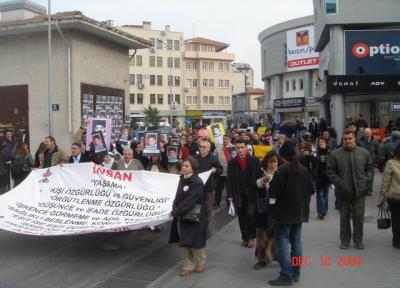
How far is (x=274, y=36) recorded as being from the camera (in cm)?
6856

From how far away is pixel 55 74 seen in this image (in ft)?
67.1

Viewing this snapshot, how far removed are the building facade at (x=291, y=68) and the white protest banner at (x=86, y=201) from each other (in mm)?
52675

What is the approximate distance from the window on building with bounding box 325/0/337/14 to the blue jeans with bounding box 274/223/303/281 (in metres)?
17.4

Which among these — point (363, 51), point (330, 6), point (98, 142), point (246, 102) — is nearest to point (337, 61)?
point (363, 51)

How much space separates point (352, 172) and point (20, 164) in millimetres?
9205

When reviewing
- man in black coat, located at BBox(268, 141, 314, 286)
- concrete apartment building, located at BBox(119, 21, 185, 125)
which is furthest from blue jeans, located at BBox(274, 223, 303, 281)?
concrete apartment building, located at BBox(119, 21, 185, 125)

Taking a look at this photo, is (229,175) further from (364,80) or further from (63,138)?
(364,80)

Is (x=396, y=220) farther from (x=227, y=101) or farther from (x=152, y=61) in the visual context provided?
(x=227, y=101)

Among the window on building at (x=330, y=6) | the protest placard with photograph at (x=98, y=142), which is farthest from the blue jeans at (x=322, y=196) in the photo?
the window on building at (x=330, y=6)

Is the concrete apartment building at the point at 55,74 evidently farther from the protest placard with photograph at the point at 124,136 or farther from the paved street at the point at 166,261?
the paved street at the point at 166,261

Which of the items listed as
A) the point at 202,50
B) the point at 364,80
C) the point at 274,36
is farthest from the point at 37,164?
the point at 202,50

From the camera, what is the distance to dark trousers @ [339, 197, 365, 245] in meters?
8.23

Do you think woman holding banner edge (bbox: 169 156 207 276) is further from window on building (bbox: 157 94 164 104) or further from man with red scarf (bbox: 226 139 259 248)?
window on building (bbox: 157 94 164 104)

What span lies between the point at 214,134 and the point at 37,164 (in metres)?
5.91
